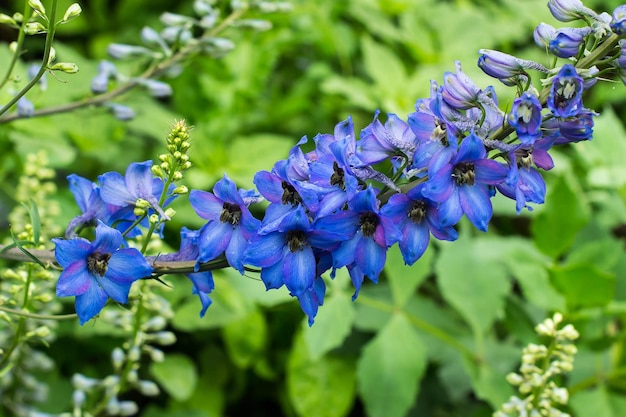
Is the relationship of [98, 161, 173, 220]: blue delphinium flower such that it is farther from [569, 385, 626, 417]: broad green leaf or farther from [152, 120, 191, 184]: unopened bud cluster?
[569, 385, 626, 417]: broad green leaf

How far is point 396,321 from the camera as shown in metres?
2.39

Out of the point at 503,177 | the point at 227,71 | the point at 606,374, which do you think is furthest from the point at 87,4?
the point at 503,177

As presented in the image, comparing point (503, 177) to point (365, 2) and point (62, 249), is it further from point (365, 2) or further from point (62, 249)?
point (365, 2)

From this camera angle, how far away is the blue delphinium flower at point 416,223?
1.21 meters

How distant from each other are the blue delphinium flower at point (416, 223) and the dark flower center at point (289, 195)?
16cm

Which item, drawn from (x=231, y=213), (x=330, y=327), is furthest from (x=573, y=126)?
(x=330, y=327)

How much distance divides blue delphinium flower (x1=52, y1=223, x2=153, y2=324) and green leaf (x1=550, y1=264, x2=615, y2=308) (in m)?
1.37

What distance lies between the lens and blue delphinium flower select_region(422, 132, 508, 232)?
116 centimetres

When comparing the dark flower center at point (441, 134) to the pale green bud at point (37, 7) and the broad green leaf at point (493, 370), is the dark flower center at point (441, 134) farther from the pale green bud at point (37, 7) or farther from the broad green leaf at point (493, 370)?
the broad green leaf at point (493, 370)

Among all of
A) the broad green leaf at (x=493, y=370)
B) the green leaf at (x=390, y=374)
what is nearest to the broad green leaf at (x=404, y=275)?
the green leaf at (x=390, y=374)

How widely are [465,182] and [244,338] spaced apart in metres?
1.48

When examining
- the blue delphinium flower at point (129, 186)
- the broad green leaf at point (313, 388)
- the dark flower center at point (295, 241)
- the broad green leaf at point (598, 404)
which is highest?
the dark flower center at point (295, 241)

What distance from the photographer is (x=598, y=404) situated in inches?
89.2

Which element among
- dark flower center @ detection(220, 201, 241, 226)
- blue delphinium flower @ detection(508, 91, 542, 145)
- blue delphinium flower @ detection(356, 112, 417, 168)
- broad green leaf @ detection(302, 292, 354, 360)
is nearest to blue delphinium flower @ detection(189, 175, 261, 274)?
dark flower center @ detection(220, 201, 241, 226)
